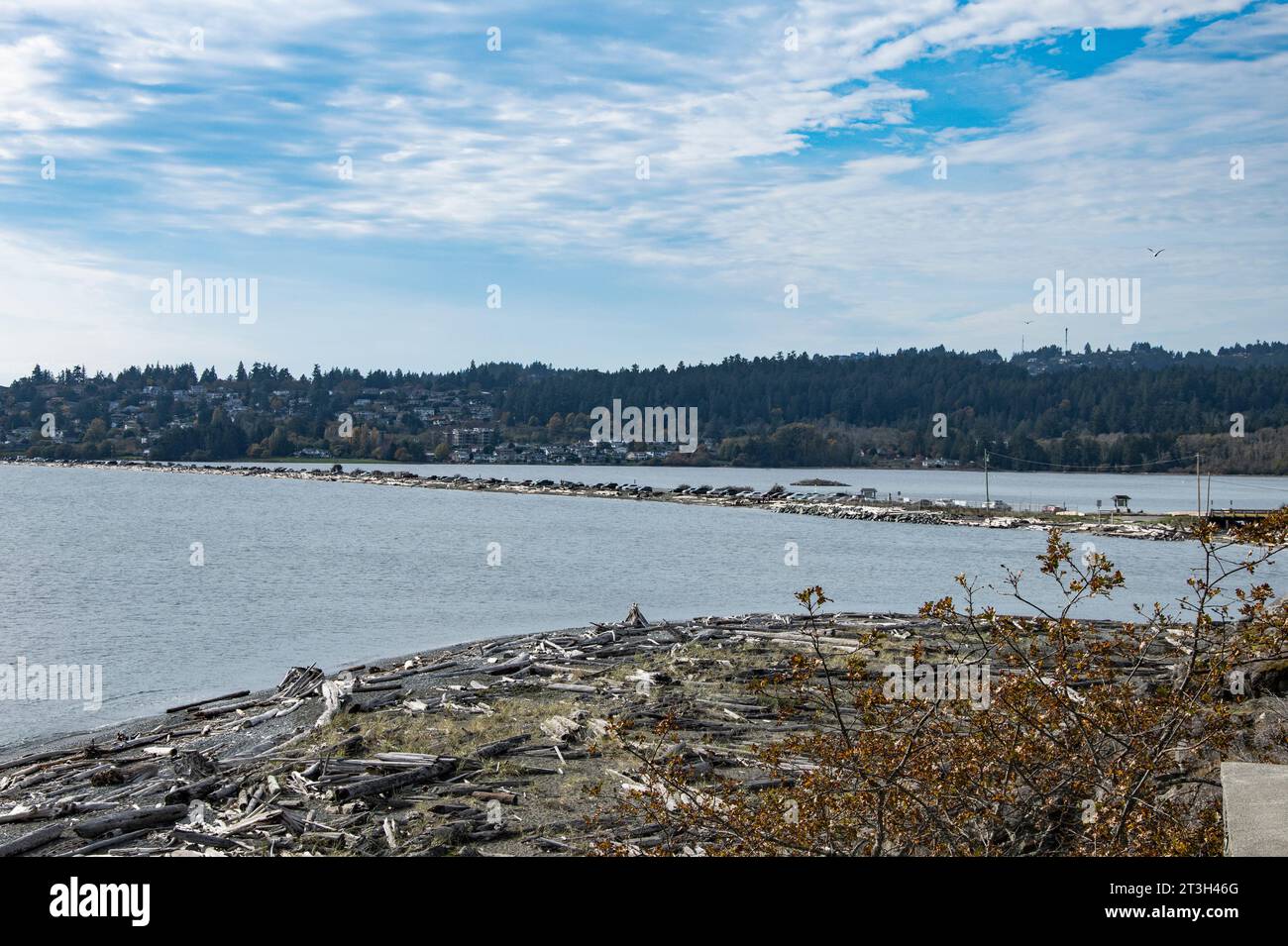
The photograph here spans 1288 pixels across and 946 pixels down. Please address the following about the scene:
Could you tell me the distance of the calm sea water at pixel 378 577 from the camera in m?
30.0

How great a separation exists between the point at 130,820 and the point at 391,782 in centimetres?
288

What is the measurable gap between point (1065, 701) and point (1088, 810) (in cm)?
72

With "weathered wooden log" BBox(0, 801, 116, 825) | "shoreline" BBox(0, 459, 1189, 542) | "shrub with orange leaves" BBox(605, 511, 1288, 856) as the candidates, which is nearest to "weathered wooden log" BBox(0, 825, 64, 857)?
"weathered wooden log" BBox(0, 801, 116, 825)

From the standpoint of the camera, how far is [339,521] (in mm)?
86875

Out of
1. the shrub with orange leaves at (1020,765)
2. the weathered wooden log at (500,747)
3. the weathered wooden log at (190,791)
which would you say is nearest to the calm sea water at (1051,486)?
the weathered wooden log at (500,747)

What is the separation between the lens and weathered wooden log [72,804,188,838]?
12.1 metres

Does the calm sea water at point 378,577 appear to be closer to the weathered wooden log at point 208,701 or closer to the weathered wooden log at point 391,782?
the weathered wooden log at point 208,701

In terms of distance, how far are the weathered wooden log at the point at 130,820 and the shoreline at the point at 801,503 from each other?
34182 millimetres

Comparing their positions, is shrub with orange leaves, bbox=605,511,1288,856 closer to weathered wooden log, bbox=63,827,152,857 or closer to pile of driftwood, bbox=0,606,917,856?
pile of driftwood, bbox=0,606,917,856

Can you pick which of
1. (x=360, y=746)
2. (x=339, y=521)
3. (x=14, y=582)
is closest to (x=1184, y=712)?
(x=360, y=746)

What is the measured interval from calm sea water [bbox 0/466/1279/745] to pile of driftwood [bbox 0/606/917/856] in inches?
184

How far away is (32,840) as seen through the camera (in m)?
12.1

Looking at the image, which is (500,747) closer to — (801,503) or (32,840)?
(32,840)
